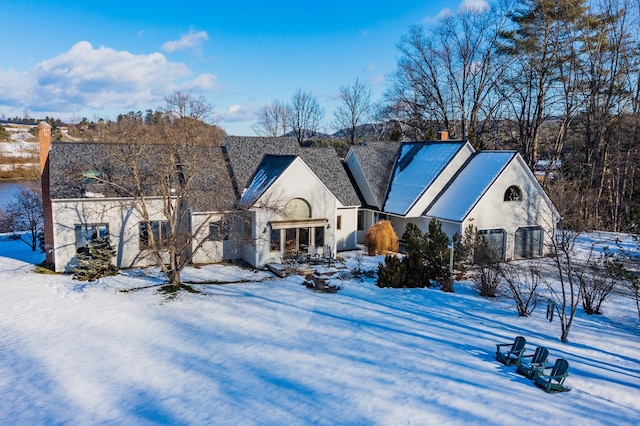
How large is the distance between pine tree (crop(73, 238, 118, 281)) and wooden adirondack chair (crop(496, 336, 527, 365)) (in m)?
15.3

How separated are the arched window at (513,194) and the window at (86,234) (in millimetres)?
19727

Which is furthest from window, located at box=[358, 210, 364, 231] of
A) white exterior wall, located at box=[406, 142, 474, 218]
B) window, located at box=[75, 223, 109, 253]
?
window, located at box=[75, 223, 109, 253]

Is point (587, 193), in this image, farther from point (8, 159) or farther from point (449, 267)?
point (8, 159)

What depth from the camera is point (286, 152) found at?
83.1ft

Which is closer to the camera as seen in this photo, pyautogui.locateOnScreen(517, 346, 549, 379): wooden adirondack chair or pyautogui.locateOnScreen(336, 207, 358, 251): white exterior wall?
pyautogui.locateOnScreen(517, 346, 549, 379): wooden adirondack chair

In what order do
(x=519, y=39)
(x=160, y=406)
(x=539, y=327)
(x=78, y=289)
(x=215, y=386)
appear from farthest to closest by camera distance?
(x=519, y=39)
(x=78, y=289)
(x=539, y=327)
(x=215, y=386)
(x=160, y=406)

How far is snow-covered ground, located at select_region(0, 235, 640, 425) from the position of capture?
865 cm

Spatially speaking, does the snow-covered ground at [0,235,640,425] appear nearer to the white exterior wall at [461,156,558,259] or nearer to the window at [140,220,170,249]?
the window at [140,220,170,249]

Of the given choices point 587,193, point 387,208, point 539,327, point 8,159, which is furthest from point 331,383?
point 8,159

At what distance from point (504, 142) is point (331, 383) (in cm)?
3745

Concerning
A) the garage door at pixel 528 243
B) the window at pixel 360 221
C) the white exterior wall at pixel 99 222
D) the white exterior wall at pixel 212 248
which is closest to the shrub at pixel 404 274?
the white exterior wall at pixel 212 248

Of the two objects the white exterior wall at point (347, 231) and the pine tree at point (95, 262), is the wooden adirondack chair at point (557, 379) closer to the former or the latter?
the white exterior wall at point (347, 231)

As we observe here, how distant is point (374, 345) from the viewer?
461 inches

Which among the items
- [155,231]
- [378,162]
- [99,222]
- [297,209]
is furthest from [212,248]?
[378,162]
